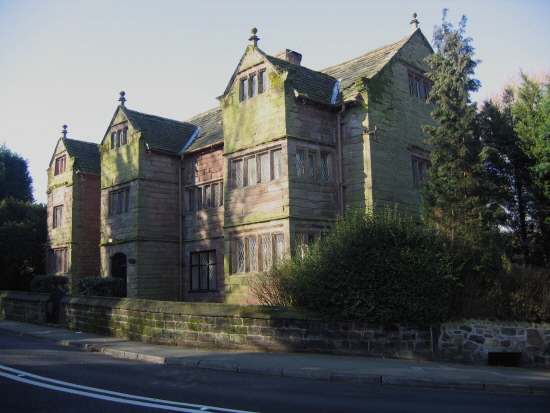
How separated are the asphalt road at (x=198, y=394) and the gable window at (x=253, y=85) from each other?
11470 mm

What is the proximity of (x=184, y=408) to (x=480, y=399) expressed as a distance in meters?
4.85

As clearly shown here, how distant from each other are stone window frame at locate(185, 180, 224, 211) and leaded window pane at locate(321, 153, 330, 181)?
18.5ft

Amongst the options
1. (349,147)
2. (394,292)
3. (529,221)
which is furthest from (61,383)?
(529,221)

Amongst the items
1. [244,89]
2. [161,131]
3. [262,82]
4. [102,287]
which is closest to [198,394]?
[262,82]

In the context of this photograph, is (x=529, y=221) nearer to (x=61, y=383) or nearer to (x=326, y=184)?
(x=326, y=184)

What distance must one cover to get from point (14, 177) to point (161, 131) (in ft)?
86.8

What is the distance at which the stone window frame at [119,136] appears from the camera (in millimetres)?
24375

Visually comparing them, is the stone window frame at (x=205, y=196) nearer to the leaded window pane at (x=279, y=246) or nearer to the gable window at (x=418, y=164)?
the leaded window pane at (x=279, y=246)

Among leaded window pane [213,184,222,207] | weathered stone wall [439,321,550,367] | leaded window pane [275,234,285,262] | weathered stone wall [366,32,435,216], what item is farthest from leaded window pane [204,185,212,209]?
weathered stone wall [439,321,550,367]

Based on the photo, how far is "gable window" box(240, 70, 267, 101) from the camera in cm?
1881

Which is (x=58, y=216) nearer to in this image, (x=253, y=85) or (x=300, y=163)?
(x=253, y=85)

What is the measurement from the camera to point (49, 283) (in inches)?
1040

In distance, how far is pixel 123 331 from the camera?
15.4 m

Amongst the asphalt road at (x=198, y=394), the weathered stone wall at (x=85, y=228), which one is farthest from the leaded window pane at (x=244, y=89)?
the weathered stone wall at (x=85, y=228)
